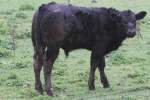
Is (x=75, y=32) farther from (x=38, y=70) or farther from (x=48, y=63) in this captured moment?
(x=38, y=70)

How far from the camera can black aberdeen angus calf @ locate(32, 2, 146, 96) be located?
12273 mm

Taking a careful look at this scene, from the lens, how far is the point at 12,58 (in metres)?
17.5

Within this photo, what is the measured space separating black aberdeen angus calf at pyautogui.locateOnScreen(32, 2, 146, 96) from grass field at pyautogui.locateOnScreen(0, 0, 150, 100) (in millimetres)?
503

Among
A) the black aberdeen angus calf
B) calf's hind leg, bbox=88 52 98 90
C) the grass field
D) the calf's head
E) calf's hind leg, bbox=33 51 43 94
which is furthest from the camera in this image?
calf's hind leg, bbox=88 52 98 90

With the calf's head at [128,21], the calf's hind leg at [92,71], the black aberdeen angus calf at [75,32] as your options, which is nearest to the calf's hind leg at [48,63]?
the black aberdeen angus calf at [75,32]

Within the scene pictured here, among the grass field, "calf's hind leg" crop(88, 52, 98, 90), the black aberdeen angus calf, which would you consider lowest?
the grass field

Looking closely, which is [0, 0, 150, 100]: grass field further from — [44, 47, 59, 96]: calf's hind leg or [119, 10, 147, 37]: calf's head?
[119, 10, 147, 37]: calf's head

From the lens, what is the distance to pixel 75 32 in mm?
12633

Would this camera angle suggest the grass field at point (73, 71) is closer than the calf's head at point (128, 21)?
Yes

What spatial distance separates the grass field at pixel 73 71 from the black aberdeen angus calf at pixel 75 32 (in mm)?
503

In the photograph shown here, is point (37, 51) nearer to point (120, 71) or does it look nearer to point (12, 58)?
point (120, 71)

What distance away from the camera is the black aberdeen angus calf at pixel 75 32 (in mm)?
12273

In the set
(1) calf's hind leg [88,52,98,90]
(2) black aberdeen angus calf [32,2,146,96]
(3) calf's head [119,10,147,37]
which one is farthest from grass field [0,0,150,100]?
(3) calf's head [119,10,147,37]

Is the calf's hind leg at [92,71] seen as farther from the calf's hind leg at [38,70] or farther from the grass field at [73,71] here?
the calf's hind leg at [38,70]
